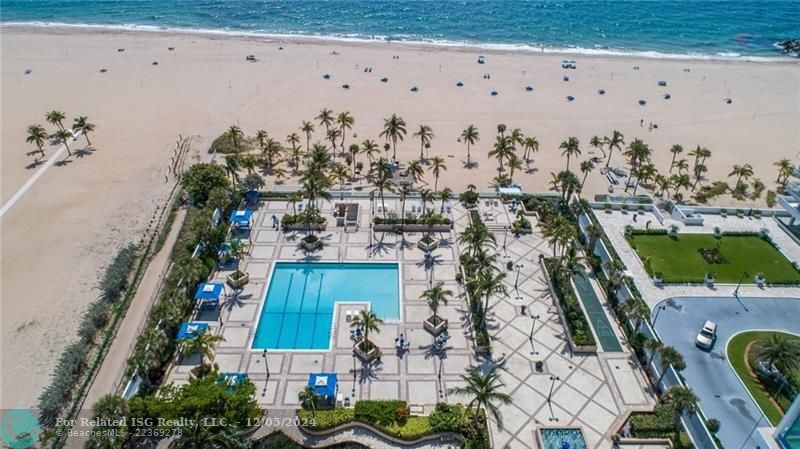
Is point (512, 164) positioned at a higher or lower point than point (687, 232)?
higher

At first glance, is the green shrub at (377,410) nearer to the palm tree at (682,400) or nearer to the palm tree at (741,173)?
the palm tree at (682,400)

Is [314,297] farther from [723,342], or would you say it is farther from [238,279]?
[723,342]

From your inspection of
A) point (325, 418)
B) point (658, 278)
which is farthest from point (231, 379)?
point (658, 278)

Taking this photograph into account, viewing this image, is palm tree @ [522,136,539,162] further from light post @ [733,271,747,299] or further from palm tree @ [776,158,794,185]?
palm tree @ [776,158,794,185]

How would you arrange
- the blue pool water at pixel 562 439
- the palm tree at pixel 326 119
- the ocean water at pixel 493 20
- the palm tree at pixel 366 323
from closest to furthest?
1. the blue pool water at pixel 562 439
2. the palm tree at pixel 366 323
3. the palm tree at pixel 326 119
4. the ocean water at pixel 493 20

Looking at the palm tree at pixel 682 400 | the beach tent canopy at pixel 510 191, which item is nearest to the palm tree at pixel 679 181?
the beach tent canopy at pixel 510 191

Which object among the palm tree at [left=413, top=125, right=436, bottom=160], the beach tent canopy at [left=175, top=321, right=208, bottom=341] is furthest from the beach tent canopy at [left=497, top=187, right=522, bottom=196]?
the beach tent canopy at [left=175, top=321, right=208, bottom=341]
